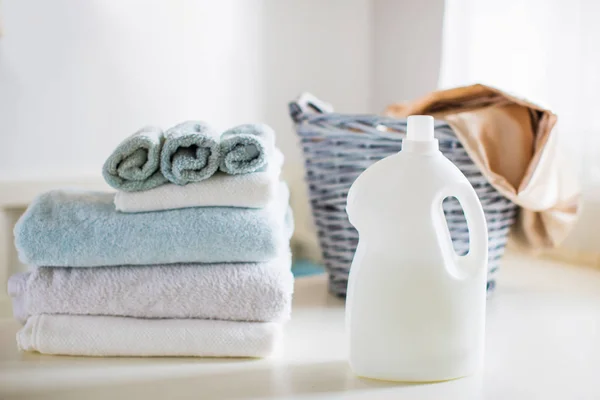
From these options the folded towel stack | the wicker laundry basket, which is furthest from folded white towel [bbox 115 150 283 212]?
the wicker laundry basket

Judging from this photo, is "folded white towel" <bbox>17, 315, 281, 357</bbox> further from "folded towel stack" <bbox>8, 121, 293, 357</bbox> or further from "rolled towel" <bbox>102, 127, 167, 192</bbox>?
"rolled towel" <bbox>102, 127, 167, 192</bbox>

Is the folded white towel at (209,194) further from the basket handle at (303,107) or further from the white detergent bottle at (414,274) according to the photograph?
A: the basket handle at (303,107)

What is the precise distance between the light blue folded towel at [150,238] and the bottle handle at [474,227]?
0.68ft

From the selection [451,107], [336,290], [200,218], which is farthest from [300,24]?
[200,218]

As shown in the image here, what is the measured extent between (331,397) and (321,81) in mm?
1011

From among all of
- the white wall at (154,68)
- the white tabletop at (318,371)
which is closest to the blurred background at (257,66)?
the white wall at (154,68)

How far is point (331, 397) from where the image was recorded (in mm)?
734

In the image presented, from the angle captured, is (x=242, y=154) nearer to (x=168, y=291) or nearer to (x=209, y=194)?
(x=209, y=194)

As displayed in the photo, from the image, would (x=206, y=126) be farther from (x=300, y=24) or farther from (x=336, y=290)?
(x=300, y=24)

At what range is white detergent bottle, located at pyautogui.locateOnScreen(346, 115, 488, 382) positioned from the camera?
73cm

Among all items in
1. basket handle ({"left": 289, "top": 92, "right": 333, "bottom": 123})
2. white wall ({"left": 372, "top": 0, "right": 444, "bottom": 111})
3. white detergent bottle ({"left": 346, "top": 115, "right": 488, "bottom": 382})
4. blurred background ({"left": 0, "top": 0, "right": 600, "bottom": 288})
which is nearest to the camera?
white detergent bottle ({"left": 346, "top": 115, "right": 488, "bottom": 382})

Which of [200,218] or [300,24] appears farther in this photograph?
[300,24]

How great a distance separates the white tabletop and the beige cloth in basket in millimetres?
138

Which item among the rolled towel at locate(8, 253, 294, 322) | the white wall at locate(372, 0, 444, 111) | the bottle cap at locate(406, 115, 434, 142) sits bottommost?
the rolled towel at locate(8, 253, 294, 322)
